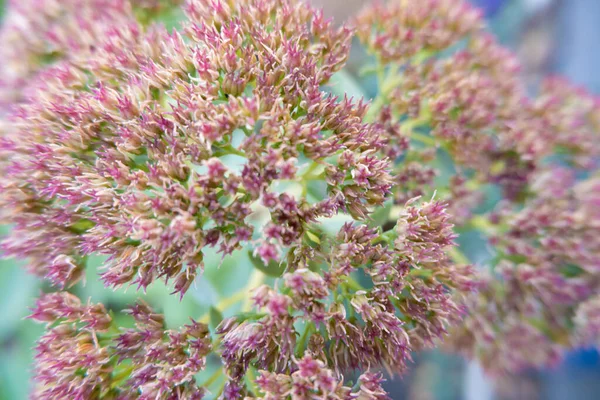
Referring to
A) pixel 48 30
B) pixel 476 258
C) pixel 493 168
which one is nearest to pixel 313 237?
pixel 493 168

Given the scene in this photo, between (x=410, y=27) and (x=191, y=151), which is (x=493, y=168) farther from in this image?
(x=191, y=151)

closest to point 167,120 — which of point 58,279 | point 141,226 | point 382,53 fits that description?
point 141,226

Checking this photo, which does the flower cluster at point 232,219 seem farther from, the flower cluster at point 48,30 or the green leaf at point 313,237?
the flower cluster at point 48,30

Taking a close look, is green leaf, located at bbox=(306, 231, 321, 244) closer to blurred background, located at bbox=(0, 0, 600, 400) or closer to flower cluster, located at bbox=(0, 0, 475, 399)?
flower cluster, located at bbox=(0, 0, 475, 399)

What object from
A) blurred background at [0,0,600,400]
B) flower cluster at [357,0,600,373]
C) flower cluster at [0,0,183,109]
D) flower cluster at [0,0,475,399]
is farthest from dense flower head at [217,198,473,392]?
flower cluster at [0,0,183,109]

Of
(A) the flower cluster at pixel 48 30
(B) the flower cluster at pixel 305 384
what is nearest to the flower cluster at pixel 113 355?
(B) the flower cluster at pixel 305 384

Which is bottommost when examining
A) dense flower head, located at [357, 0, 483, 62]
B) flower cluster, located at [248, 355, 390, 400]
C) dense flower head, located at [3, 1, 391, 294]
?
flower cluster, located at [248, 355, 390, 400]

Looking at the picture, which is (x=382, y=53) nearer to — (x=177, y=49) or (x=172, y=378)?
(x=177, y=49)
